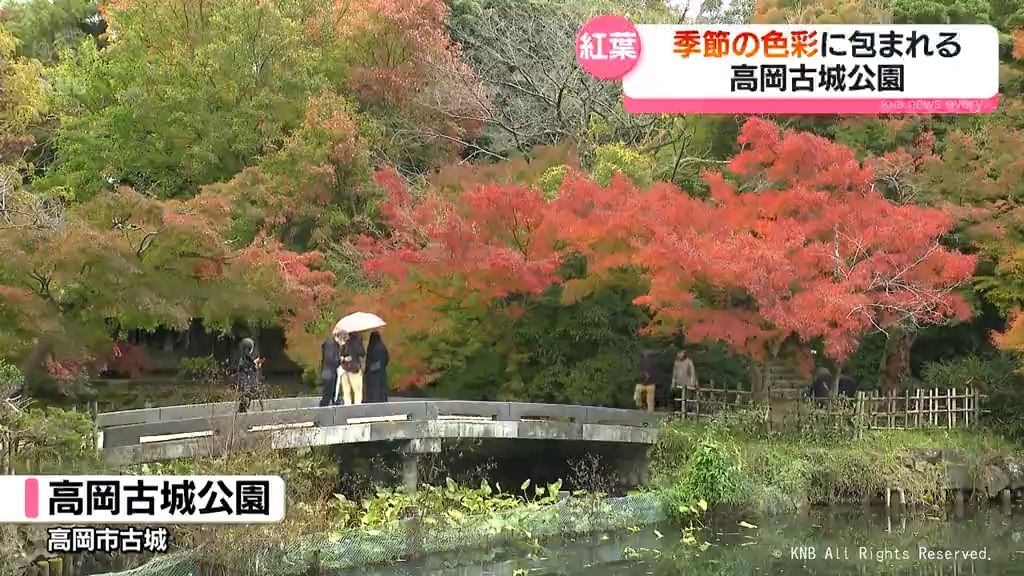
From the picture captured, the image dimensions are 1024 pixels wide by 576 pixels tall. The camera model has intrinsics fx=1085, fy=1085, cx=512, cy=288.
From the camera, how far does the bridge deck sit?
11359mm

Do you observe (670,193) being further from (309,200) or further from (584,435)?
(309,200)

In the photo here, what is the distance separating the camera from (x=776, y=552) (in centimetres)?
1290

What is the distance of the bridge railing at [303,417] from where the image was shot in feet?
37.6

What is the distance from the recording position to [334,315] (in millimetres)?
17547

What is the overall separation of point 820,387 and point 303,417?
920 centimetres

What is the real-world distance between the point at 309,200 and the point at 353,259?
6.17 feet

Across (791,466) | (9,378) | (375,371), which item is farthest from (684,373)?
(9,378)

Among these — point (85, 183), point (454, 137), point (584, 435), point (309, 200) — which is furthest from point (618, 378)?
point (85, 183)

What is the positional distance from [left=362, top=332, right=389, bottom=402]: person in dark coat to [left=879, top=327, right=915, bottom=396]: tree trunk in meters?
10.4

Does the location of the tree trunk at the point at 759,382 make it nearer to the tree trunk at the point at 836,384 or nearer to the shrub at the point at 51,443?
the tree trunk at the point at 836,384
